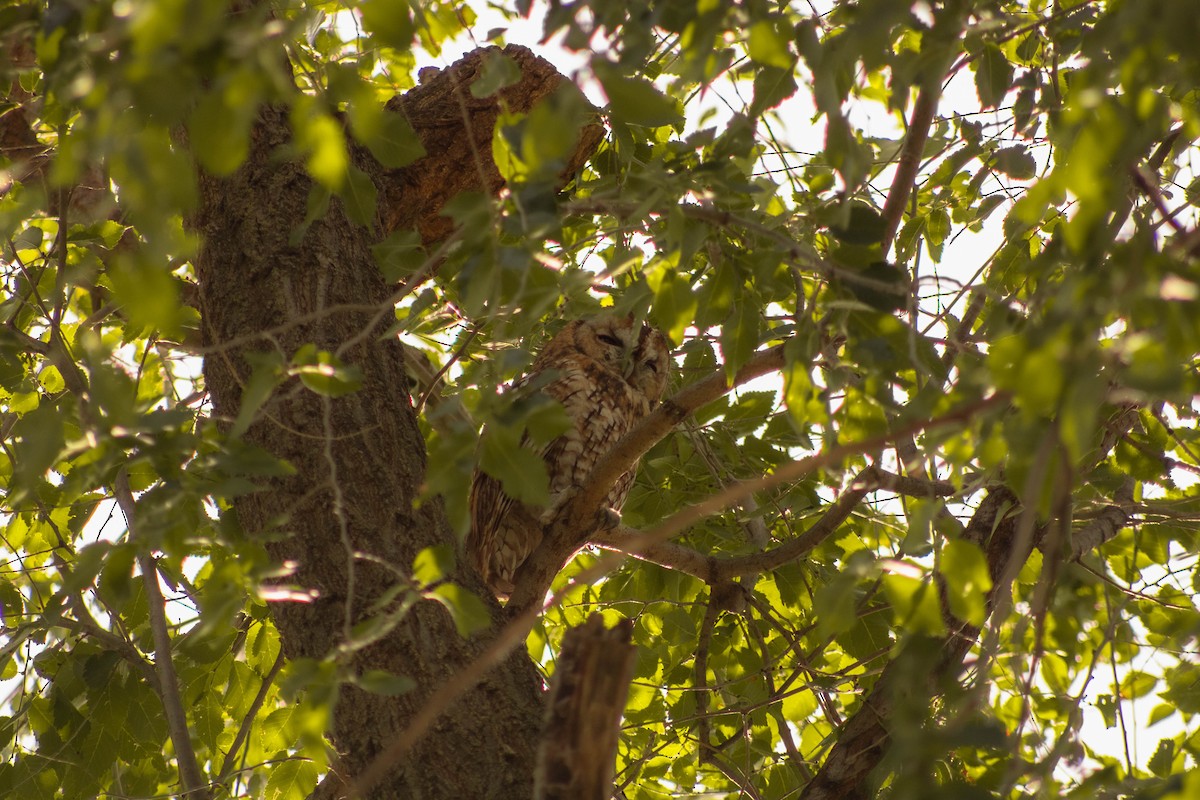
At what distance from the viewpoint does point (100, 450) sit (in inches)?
45.7

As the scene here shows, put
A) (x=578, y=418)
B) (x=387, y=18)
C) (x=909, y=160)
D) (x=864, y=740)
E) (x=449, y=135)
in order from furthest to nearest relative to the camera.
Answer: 1. (x=578, y=418)
2. (x=449, y=135)
3. (x=864, y=740)
4. (x=909, y=160)
5. (x=387, y=18)

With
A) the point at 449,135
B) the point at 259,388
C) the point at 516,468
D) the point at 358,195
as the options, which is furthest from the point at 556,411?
the point at 449,135

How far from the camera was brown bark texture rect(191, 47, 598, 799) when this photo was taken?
64.2 inches

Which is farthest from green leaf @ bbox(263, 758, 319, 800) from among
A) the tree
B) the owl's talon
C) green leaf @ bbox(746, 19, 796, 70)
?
green leaf @ bbox(746, 19, 796, 70)

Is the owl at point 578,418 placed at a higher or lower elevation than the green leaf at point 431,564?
higher

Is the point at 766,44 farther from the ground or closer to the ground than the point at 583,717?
farther from the ground

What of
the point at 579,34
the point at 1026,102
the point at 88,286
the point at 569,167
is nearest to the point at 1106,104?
the point at 579,34

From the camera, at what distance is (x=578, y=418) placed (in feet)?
10.9

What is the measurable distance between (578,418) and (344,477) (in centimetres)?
148

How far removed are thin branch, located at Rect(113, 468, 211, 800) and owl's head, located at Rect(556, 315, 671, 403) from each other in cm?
162

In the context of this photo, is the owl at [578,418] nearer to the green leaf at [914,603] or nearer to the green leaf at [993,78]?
the green leaf at [993,78]

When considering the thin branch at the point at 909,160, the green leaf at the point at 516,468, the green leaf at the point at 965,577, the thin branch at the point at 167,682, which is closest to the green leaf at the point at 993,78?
the thin branch at the point at 909,160

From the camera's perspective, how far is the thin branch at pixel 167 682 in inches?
80.1

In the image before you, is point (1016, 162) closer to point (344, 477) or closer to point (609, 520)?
point (609, 520)
